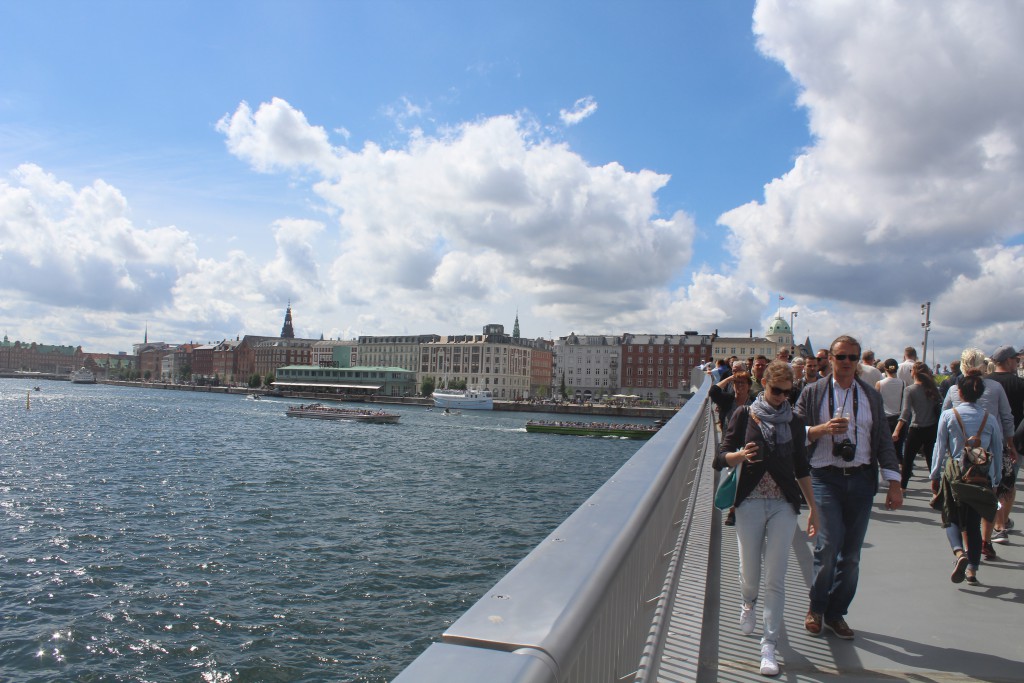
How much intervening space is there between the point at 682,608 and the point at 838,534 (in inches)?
44.1

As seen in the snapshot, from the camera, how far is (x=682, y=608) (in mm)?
4488

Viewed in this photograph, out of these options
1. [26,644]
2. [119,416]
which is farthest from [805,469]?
[119,416]

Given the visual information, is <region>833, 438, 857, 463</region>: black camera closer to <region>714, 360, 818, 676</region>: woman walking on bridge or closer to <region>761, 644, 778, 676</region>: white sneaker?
<region>714, 360, 818, 676</region>: woman walking on bridge

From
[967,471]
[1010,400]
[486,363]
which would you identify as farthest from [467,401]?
[967,471]

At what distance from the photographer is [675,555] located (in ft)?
13.4

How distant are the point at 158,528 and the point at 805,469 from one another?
18.4 metres

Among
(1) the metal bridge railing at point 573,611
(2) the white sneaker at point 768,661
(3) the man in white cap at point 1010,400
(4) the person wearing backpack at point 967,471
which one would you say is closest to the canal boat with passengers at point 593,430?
(3) the man in white cap at point 1010,400

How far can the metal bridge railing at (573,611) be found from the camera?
Result: 4.00 feet

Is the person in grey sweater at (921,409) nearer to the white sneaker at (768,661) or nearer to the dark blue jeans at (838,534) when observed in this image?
the dark blue jeans at (838,534)

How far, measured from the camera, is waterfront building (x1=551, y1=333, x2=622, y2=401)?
15025 centimetres

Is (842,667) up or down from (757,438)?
down

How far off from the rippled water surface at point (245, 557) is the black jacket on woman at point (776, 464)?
24.8 feet

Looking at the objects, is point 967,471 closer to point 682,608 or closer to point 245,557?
point 682,608

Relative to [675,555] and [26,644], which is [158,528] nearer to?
[26,644]
